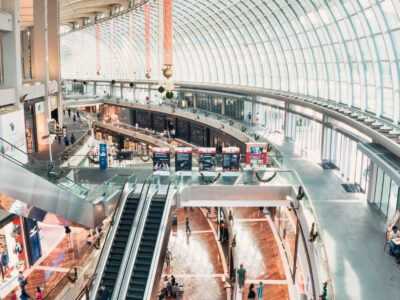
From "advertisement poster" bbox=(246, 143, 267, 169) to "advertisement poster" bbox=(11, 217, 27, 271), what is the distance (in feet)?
39.0

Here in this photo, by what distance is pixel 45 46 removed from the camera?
82.2ft

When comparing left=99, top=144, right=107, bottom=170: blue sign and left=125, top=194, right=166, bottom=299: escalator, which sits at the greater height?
left=99, top=144, right=107, bottom=170: blue sign

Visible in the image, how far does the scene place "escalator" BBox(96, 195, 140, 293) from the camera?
14711 mm

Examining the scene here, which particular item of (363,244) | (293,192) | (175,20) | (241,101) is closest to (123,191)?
(293,192)

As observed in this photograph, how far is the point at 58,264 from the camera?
21.5 m

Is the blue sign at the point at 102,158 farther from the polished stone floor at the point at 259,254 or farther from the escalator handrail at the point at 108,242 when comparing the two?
the polished stone floor at the point at 259,254

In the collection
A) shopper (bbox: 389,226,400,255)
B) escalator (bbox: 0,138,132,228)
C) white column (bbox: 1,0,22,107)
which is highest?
white column (bbox: 1,0,22,107)

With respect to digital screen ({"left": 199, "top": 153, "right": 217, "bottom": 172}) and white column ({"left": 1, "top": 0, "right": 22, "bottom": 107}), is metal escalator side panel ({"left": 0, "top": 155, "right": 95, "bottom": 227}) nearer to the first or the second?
digital screen ({"left": 199, "top": 153, "right": 217, "bottom": 172})

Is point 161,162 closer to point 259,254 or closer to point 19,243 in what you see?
point 19,243

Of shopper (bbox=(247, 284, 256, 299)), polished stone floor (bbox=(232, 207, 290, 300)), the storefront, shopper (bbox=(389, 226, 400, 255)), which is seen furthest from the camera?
polished stone floor (bbox=(232, 207, 290, 300))

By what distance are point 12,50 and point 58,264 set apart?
424 inches

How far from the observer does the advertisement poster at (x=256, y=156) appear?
72.1 feet

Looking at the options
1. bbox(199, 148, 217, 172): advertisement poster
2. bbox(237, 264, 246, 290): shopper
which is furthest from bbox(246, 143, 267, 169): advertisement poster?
bbox(237, 264, 246, 290): shopper

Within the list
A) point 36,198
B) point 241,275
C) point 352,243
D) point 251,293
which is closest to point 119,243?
point 36,198
